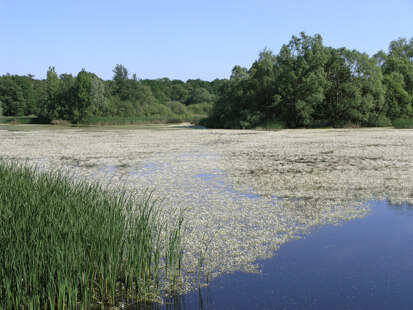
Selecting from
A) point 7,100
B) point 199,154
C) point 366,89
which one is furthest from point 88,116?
point 199,154

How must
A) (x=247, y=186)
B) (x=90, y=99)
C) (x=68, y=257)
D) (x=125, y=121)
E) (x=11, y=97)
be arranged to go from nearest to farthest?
(x=68, y=257) → (x=247, y=186) → (x=125, y=121) → (x=90, y=99) → (x=11, y=97)

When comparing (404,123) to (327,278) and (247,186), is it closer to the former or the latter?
(247,186)

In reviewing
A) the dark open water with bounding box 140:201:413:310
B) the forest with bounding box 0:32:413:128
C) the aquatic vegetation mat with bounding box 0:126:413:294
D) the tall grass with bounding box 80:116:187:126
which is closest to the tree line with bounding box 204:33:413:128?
the forest with bounding box 0:32:413:128

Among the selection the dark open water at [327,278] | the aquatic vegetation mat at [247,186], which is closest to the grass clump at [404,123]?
the aquatic vegetation mat at [247,186]

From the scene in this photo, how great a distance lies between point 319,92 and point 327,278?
29.1 metres

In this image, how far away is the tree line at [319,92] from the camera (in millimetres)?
31938

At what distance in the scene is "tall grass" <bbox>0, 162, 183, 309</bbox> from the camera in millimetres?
3287

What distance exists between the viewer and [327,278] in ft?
14.4

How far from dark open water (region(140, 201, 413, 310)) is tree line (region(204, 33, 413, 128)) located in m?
27.0

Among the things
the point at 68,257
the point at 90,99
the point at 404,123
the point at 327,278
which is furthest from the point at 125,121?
the point at 68,257

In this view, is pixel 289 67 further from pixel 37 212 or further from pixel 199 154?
pixel 37 212

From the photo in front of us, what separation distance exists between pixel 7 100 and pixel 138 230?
83308 millimetres

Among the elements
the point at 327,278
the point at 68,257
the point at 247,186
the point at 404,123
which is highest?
the point at 404,123

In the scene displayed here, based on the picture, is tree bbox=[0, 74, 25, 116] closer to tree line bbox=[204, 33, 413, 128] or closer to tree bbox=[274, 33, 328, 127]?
tree line bbox=[204, 33, 413, 128]
